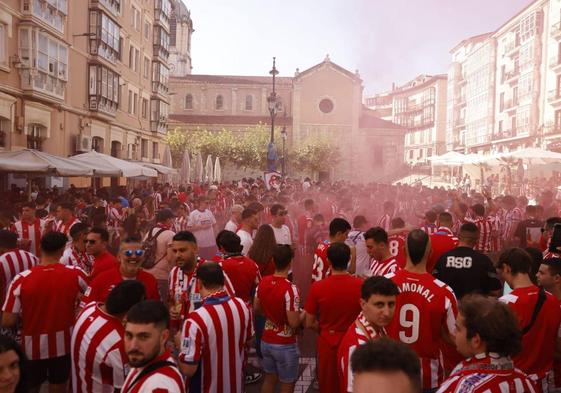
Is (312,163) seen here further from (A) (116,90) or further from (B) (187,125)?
(A) (116,90)

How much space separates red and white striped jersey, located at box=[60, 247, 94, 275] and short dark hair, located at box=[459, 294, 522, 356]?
4734mm

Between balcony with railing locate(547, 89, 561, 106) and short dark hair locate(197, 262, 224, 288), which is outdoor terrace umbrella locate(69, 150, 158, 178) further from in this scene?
balcony with railing locate(547, 89, 561, 106)

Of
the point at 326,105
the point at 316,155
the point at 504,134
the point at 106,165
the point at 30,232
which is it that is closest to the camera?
the point at 30,232

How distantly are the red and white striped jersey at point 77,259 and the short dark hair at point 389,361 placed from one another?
4846 mm

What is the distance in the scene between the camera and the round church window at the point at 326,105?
186 ft

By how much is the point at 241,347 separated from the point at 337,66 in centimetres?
5528

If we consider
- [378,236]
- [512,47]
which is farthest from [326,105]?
[378,236]

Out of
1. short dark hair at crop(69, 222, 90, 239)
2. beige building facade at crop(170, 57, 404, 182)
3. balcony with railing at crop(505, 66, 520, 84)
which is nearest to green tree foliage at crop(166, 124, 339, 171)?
beige building facade at crop(170, 57, 404, 182)

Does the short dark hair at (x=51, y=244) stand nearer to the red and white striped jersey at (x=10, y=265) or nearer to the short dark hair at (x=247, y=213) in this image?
the red and white striped jersey at (x=10, y=265)

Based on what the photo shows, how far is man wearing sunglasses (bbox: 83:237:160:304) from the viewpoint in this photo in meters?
4.43

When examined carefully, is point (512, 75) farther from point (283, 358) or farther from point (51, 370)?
point (51, 370)

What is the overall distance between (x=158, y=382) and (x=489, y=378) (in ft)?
6.06

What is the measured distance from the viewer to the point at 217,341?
13.1 feet

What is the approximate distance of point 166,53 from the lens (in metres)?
39.3
